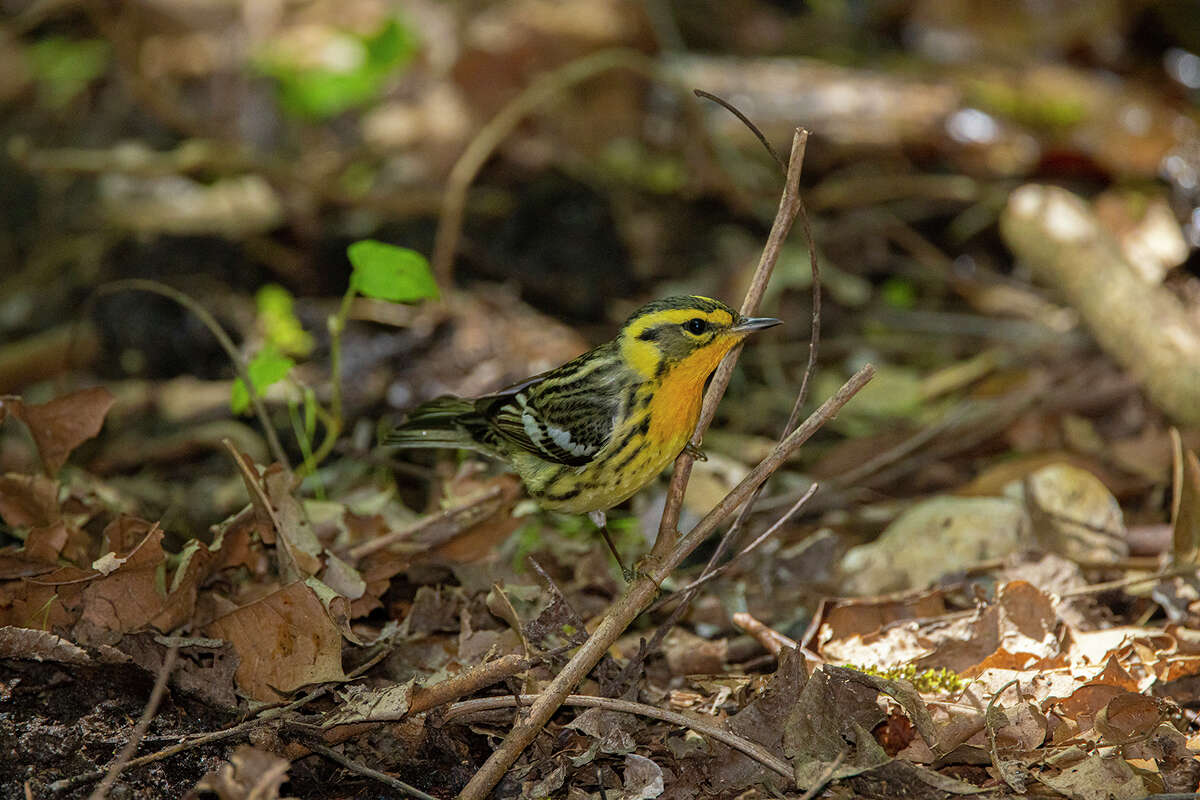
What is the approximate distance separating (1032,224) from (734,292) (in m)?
1.71

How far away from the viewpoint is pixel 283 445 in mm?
5449

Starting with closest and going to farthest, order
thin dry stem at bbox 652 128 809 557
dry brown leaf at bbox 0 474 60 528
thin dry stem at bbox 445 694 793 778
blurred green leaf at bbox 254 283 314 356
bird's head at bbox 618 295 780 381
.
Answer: thin dry stem at bbox 445 694 793 778 → thin dry stem at bbox 652 128 809 557 → bird's head at bbox 618 295 780 381 → dry brown leaf at bbox 0 474 60 528 → blurred green leaf at bbox 254 283 314 356

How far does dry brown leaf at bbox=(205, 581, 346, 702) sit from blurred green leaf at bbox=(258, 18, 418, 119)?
18.8ft

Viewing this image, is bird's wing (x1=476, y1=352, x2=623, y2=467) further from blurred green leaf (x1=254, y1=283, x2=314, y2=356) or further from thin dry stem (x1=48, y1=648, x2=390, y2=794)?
blurred green leaf (x1=254, y1=283, x2=314, y2=356)

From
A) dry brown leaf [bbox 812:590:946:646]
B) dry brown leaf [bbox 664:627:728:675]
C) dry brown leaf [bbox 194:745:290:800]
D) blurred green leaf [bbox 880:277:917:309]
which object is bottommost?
blurred green leaf [bbox 880:277:917:309]

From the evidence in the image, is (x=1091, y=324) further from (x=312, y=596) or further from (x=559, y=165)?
(x=312, y=596)

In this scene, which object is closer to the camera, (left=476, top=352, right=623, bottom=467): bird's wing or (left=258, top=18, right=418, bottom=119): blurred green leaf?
(left=476, top=352, right=623, bottom=467): bird's wing

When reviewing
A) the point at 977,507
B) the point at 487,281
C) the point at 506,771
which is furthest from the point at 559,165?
the point at 506,771

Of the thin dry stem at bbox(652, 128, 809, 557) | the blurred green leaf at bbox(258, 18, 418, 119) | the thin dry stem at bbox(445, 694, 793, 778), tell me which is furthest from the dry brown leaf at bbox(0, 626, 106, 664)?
the blurred green leaf at bbox(258, 18, 418, 119)

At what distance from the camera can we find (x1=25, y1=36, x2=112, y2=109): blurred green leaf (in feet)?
29.7

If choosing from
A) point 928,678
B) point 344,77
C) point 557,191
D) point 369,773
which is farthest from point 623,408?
point 344,77

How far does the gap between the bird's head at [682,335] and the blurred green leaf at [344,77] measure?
16.9ft

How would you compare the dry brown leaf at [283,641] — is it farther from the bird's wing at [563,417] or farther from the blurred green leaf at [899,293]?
the blurred green leaf at [899,293]

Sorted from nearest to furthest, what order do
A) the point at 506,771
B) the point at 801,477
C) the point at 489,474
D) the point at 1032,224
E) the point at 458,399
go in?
the point at 506,771, the point at 458,399, the point at 489,474, the point at 801,477, the point at 1032,224
